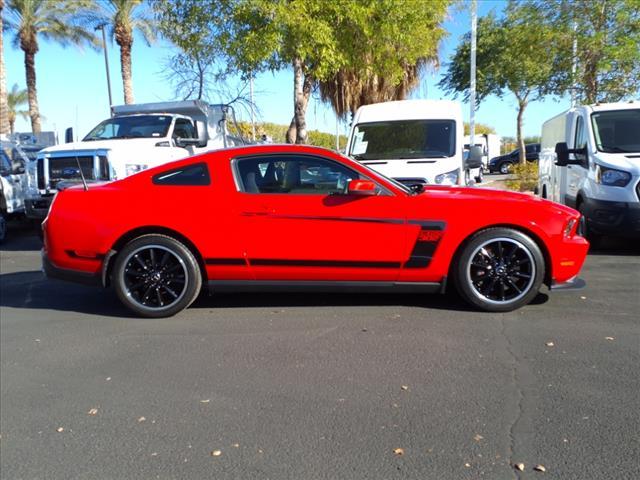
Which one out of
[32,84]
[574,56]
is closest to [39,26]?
[32,84]

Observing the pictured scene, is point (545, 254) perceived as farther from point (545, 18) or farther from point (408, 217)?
point (545, 18)

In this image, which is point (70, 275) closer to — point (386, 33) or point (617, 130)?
point (617, 130)

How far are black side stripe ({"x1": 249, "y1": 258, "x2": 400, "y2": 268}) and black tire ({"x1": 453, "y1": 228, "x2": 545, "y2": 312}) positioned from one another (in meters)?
0.64

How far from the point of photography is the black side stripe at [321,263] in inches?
202

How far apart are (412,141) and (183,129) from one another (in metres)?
4.79

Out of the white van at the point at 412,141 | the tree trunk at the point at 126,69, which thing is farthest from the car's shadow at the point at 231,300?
the tree trunk at the point at 126,69

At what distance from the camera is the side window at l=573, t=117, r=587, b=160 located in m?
8.17

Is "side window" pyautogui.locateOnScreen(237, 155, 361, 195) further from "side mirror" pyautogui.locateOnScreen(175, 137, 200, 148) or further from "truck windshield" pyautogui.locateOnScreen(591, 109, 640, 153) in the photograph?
"side mirror" pyautogui.locateOnScreen(175, 137, 200, 148)

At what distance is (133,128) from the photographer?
1116cm

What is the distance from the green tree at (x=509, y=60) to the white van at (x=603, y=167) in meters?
5.76

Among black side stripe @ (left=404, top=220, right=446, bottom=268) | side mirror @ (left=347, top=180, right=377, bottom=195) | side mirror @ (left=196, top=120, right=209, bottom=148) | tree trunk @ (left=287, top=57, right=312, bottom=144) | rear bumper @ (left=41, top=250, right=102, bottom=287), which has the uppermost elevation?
tree trunk @ (left=287, top=57, right=312, bottom=144)

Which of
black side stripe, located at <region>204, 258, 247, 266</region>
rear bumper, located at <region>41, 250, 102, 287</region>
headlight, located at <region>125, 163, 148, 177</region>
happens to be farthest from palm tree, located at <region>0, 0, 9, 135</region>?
black side stripe, located at <region>204, 258, 247, 266</region>

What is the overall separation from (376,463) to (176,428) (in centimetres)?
120

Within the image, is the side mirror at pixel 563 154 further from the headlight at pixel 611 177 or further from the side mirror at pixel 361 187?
the side mirror at pixel 361 187
